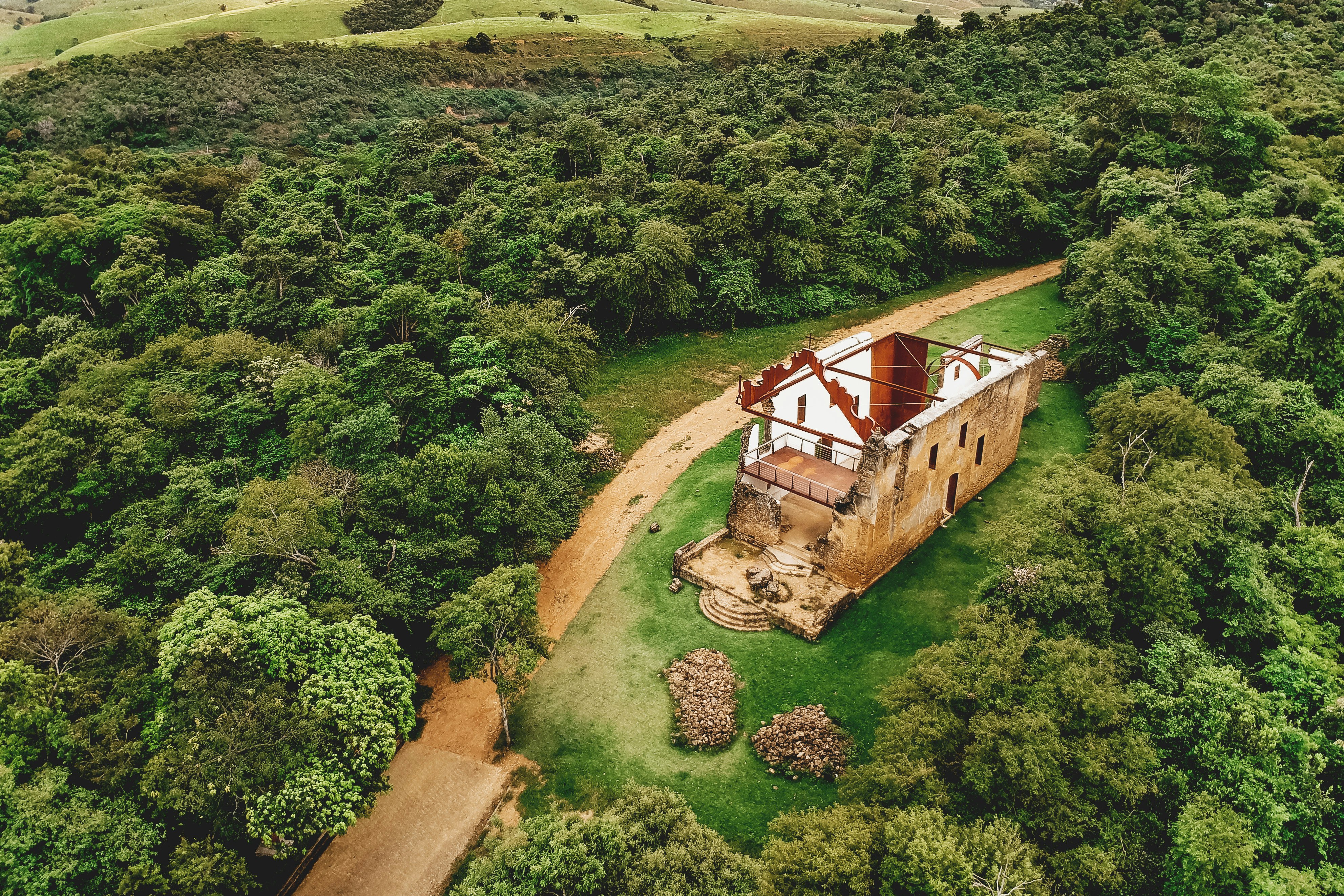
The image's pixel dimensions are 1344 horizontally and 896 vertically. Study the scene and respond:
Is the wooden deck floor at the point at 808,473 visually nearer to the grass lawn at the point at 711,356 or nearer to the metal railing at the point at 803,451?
the metal railing at the point at 803,451

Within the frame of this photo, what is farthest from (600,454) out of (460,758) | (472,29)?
(472,29)

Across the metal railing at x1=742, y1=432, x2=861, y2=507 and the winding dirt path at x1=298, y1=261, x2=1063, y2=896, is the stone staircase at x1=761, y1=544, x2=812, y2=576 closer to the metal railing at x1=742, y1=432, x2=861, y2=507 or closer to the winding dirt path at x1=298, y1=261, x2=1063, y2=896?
the metal railing at x1=742, y1=432, x2=861, y2=507

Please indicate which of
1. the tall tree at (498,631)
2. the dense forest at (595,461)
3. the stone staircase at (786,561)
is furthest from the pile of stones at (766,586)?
the tall tree at (498,631)

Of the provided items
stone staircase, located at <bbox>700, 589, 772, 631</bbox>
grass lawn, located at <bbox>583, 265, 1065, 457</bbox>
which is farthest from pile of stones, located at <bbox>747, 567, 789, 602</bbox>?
grass lawn, located at <bbox>583, 265, 1065, 457</bbox>

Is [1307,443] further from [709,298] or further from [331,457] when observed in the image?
[331,457]

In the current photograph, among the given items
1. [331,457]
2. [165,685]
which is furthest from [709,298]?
[165,685]

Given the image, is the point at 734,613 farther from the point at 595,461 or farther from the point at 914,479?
the point at 595,461
